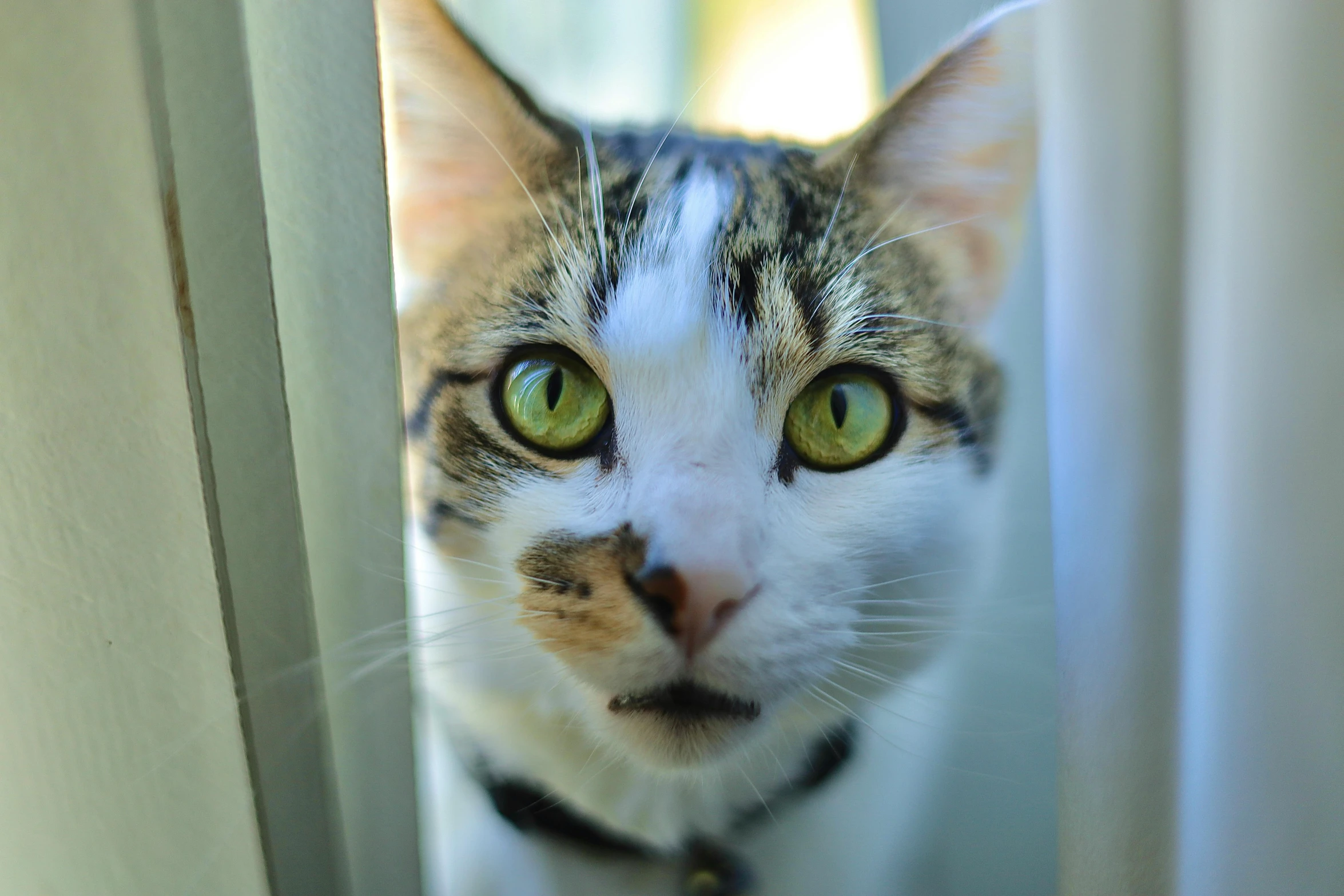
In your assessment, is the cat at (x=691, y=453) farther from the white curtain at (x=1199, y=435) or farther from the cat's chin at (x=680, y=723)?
the white curtain at (x=1199, y=435)

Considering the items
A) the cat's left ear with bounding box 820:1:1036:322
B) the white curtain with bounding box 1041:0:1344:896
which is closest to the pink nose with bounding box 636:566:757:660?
the white curtain with bounding box 1041:0:1344:896

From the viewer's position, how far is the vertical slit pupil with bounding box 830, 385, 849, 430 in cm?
64

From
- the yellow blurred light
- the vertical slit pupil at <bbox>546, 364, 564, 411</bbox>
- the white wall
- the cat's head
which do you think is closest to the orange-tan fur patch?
the cat's head

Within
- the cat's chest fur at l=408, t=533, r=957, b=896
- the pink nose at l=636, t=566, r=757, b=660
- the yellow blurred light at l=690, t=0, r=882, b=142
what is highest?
the yellow blurred light at l=690, t=0, r=882, b=142

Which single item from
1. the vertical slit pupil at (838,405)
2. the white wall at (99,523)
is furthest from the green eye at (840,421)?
the white wall at (99,523)

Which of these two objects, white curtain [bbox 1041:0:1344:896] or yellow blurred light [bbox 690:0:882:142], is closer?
white curtain [bbox 1041:0:1344:896]

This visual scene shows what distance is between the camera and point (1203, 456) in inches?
20.2

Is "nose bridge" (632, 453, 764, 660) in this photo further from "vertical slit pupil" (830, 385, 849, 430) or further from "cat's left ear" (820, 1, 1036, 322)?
"cat's left ear" (820, 1, 1036, 322)

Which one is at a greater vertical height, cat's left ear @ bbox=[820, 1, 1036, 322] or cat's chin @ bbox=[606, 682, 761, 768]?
cat's left ear @ bbox=[820, 1, 1036, 322]

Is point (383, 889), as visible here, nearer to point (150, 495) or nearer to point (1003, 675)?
point (150, 495)

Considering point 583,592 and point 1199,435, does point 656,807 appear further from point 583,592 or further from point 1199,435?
point 1199,435

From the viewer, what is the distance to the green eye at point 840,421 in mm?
630

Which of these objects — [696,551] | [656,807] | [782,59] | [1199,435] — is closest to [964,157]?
[782,59]

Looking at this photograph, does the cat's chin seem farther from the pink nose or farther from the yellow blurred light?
the yellow blurred light
